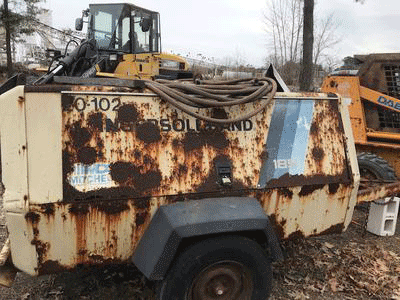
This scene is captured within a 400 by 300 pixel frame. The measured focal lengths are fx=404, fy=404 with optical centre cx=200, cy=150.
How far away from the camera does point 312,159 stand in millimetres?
3242

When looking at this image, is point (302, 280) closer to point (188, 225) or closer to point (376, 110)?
point (188, 225)

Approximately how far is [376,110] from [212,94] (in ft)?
11.6

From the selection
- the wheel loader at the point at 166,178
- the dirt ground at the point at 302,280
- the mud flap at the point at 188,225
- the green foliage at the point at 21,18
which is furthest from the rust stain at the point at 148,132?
the green foliage at the point at 21,18

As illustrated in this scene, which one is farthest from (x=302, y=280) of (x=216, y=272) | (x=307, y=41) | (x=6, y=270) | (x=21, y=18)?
(x=21, y=18)

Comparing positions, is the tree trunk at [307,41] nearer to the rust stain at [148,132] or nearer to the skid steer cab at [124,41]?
the skid steer cab at [124,41]

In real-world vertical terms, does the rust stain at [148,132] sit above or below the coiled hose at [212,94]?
below

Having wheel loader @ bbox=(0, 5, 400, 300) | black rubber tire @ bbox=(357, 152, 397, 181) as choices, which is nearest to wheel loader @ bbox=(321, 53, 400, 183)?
black rubber tire @ bbox=(357, 152, 397, 181)

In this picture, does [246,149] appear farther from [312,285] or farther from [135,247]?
[312,285]

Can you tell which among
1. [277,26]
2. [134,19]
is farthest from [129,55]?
[277,26]

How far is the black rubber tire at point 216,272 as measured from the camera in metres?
2.66

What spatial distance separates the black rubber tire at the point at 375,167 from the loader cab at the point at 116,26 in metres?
6.17

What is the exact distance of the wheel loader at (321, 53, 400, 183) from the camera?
17.5 ft

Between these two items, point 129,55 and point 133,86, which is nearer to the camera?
point 133,86

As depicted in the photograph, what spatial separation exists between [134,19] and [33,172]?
8294mm
